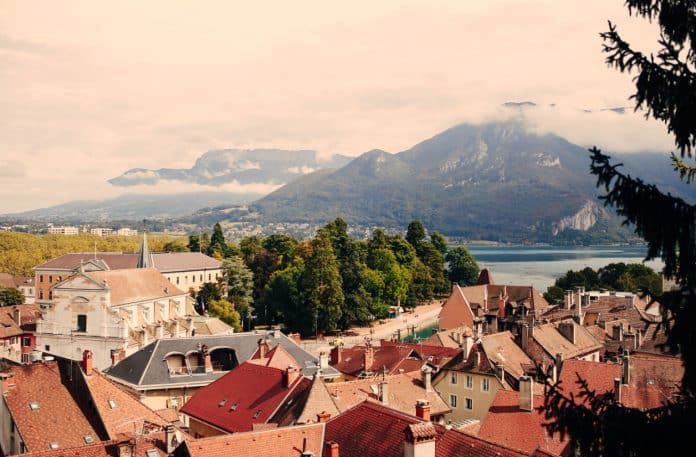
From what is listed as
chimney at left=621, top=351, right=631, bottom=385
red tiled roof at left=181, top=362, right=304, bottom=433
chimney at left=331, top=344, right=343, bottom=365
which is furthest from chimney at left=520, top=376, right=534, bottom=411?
chimney at left=331, top=344, right=343, bottom=365

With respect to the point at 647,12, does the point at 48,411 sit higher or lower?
lower

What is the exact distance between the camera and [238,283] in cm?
8500

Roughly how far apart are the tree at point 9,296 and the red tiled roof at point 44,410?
67.7m

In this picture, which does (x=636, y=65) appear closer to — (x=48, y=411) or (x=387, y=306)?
(x=48, y=411)

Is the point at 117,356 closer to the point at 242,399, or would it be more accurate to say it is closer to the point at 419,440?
the point at 242,399

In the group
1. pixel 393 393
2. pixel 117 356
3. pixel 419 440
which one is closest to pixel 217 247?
pixel 117 356

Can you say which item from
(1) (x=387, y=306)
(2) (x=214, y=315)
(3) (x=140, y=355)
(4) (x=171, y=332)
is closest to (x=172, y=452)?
(3) (x=140, y=355)

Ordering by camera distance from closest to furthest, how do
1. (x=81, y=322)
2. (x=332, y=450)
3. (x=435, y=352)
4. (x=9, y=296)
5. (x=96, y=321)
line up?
1. (x=332, y=450)
2. (x=435, y=352)
3. (x=96, y=321)
4. (x=81, y=322)
5. (x=9, y=296)

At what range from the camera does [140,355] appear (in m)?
39.7

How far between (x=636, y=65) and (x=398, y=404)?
2487cm

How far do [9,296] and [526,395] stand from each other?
3086 inches

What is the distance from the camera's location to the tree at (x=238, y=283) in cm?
8394

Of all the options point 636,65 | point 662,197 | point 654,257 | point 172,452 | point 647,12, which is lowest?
point 172,452

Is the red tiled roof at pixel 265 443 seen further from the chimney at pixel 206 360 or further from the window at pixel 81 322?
the window at pixel 81 322
